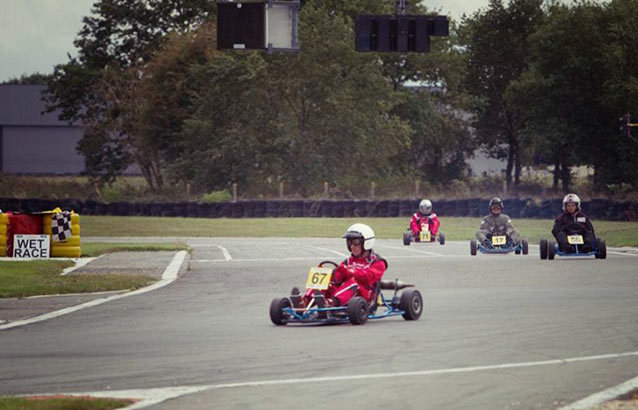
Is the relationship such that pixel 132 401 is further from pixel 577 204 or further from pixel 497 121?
pixel 497 121

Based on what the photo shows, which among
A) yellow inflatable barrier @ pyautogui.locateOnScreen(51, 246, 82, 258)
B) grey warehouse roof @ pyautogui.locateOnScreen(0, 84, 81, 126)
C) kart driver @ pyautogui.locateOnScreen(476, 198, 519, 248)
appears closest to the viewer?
yellow inflatable barrier @ pyautogui.locateOnScreen(51, 246, 82, 258)

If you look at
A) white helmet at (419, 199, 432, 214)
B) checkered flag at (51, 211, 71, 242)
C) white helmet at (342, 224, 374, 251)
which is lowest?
checkered flag at (51, 211, 71, 242)

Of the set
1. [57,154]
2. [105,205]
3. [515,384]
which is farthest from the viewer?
[57,154]

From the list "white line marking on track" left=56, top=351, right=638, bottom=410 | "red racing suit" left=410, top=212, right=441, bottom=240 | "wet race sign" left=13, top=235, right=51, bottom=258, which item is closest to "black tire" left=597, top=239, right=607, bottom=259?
"red racing suit" left=410, top=212, right=441, bottom=240

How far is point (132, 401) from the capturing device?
Result: 9.12 metres

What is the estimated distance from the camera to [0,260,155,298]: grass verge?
20078 millimetres

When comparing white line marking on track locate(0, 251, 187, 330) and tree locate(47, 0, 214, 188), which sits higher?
tree locate(47, 0, 214, 188)

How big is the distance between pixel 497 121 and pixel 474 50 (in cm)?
503

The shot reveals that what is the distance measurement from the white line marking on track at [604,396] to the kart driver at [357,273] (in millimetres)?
5134

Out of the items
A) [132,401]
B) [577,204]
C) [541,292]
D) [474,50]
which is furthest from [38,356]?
[474,50]

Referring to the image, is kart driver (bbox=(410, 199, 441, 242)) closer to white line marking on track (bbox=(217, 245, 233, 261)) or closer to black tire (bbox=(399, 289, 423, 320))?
white line marking on track (bbox=(217, 245, 233, 261))

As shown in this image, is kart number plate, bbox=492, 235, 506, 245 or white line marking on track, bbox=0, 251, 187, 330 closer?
white line marking on track, bbox=0, 251, 187, 330

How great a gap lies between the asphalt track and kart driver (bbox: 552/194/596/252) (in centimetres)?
609

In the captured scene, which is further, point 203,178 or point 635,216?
point 203,178
